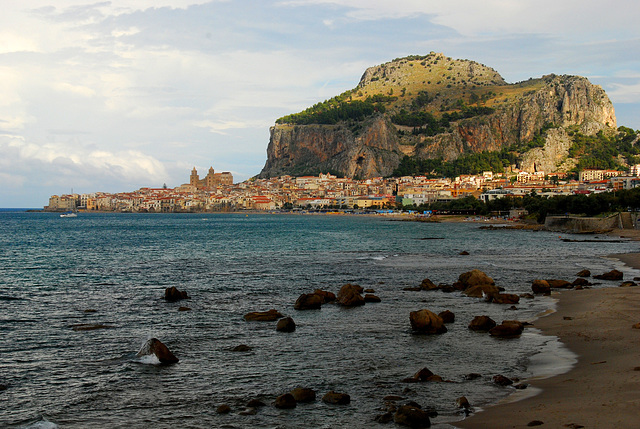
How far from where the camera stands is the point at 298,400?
37.7 feet

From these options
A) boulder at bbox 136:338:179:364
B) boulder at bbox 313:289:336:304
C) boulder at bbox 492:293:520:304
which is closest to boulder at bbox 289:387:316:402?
boulder at bbox 136:338:179:364

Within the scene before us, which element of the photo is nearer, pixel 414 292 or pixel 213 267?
pixel 414 292

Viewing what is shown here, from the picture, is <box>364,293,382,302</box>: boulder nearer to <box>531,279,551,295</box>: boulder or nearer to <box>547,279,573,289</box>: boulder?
<box>531,279,551,295</box>: boulder

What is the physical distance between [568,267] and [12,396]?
33.3m

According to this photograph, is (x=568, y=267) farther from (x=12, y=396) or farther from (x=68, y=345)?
(x=12, y=396)

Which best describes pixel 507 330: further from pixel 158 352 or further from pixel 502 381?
pixel 158 352

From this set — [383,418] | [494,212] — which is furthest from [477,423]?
[494,212]

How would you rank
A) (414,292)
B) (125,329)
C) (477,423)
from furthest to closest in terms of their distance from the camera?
(414,292) → (125,329) → (477,423)

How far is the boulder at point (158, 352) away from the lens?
1442 centimetres

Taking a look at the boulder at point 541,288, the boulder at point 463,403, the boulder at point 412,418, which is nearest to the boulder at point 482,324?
the boulder at point 463,403

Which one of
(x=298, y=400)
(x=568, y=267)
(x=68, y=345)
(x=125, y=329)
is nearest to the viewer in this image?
(x=298, y=400)

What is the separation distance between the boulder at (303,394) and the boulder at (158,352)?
439cm

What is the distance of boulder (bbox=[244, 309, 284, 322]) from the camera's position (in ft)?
65.0

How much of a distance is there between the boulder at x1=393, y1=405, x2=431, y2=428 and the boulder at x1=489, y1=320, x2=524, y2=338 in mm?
7860
